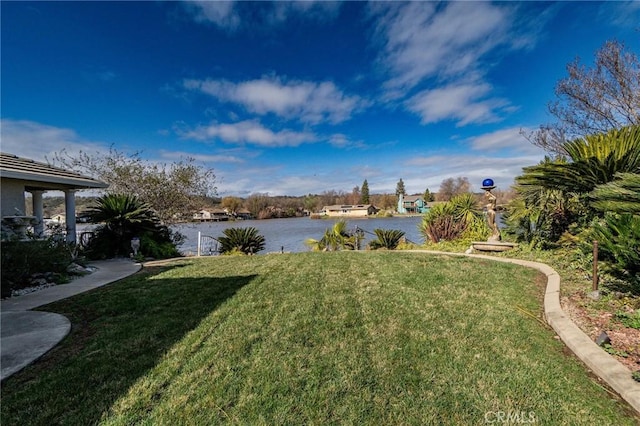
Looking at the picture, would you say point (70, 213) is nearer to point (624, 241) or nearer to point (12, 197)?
point (12, 197)

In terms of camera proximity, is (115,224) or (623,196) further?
(115,224)

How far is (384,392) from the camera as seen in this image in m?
1.87

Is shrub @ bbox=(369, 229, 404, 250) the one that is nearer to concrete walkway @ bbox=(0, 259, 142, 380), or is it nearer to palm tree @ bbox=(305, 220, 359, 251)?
palm tree @ bbox=(305, 220, 359, 251)

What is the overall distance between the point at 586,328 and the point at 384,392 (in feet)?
7.36

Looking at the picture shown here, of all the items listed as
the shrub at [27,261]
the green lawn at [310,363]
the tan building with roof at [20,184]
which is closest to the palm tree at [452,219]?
the green lawn at [310,363]

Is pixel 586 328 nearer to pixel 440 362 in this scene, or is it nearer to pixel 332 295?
pixel 440 362

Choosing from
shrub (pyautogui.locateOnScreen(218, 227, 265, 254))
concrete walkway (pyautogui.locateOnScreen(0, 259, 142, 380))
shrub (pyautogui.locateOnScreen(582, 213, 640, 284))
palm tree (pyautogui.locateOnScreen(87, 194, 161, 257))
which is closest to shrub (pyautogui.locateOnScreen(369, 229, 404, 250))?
shrub (pyautogui.locateOnScreen(218, 227, 265, 254))

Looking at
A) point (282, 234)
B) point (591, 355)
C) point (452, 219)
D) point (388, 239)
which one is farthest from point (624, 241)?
point (282, 234)

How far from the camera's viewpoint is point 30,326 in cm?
305

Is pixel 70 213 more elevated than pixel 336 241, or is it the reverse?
pixel 70 213

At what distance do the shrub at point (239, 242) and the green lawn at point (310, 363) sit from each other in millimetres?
5814

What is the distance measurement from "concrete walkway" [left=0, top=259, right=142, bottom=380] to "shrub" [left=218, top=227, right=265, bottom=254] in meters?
4.74

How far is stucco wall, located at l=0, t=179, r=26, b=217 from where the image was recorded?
5.50m

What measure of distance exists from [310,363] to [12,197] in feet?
22.9
